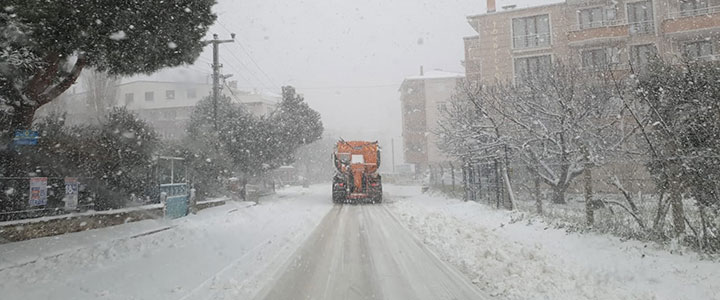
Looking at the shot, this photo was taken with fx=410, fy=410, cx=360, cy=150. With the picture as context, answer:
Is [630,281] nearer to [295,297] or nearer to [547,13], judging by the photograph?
[295,297]

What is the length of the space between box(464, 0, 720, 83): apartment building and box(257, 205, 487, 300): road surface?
15.9 metres

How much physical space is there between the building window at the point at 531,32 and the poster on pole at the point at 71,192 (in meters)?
28.5

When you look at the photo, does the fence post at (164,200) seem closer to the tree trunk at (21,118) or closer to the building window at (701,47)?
the tree trunk at (21,118)

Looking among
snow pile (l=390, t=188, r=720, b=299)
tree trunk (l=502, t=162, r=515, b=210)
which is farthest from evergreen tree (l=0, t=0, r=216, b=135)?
tree trunk (l=502, t=162, r=515, b=210)

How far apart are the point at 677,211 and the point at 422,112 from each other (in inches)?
2011

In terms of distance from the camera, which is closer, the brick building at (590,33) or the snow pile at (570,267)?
the snow pile at (570,267)

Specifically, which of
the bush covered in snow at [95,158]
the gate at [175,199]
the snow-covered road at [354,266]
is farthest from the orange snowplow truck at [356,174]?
the snow-covered road at [354,266]

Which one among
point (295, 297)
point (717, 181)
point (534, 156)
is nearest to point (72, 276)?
point (295, 297)

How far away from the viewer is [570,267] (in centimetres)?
572

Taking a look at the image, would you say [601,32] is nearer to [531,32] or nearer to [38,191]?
[531,32]

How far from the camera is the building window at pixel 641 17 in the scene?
1012 inches

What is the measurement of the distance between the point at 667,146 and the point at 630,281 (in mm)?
2570

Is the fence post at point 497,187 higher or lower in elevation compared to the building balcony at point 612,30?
lower

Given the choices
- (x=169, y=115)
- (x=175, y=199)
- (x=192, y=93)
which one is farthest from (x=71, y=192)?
(x=169, y=115)
